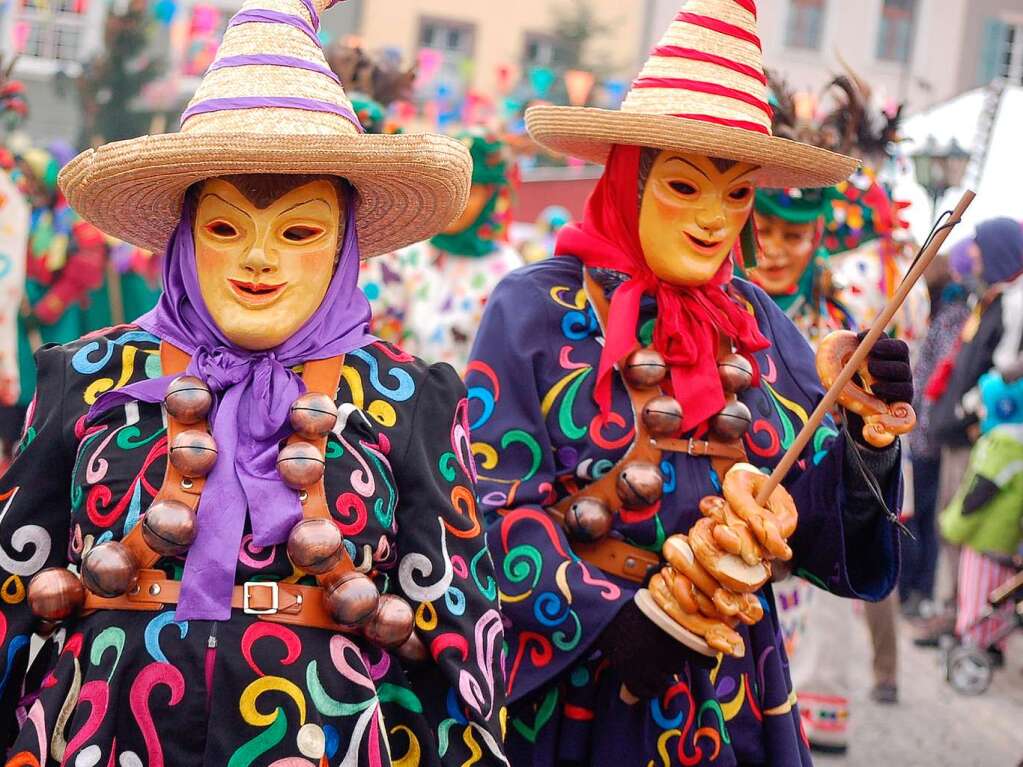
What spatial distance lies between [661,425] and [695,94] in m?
0.82

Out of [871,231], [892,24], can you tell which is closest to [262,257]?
[871,231]

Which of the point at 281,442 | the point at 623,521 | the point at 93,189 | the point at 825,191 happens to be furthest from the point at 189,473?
the point at 825,191

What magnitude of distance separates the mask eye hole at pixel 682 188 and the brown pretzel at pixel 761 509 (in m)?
0.69

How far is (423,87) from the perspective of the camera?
51.4 feet

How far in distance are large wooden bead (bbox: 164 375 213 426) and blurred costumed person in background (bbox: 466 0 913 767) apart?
3.19ft

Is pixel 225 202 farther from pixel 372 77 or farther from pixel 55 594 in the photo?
pixel 372 77

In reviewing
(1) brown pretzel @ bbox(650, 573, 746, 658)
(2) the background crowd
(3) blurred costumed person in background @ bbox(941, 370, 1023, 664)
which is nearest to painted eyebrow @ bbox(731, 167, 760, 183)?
(1) brown pretzel @ bbox(650, 573, 746, 658)

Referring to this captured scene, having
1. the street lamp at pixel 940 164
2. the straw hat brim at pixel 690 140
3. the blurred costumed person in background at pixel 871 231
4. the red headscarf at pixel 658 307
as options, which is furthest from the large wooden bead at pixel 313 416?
the street lamp at pixel 940 164

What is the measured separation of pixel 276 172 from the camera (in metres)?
2.95

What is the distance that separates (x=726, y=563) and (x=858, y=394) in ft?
1.51

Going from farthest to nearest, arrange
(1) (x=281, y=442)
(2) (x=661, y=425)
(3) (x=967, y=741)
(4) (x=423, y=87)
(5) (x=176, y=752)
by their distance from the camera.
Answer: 1. (4) (x=423, y=87)
2. (3) (x=967, y=741)
3. (2) (x=661, y=425)
4. (1) (x=281, y=442)
5. (5) (x=176, y=752)

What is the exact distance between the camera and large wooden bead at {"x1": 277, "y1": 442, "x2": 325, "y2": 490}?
9.20 ft

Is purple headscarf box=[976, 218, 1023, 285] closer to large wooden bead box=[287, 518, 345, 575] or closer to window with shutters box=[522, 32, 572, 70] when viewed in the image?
large wooden bead box=[287, 518, 345, 575]

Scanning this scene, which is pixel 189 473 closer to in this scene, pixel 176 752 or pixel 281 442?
pixel 281 442
